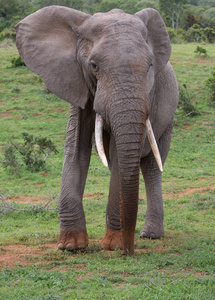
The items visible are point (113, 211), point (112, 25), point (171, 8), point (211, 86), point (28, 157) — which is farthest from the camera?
point (171, 8)

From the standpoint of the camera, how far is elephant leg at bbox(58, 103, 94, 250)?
485cm

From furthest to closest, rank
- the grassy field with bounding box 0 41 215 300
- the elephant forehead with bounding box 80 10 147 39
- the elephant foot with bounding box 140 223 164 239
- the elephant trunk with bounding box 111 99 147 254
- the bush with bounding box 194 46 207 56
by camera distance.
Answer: the bush with bounding box 194 46 207 56 → the elephant foot with bounding box 140 223 164 239 → the elephant forehead with bounding box 80 10 147 39 → the elephant trunk with bounding box 111 99 147 254 → the grassy field with bounding box 0 41 215 300

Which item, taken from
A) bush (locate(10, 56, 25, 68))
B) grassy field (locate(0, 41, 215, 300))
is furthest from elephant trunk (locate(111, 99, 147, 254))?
bush (locate(10, 56, 25, 68))

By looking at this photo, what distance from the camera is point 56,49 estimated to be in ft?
15.6

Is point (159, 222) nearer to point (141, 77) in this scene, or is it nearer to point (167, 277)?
point (167, 277)

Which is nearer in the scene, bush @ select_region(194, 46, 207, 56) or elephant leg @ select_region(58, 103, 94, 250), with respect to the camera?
elephant leg @ select_region(58, 103, 94, 250)

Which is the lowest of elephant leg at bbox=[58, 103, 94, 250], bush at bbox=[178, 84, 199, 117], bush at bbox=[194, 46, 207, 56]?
bush at bbox=[194, 46, 207, 56]

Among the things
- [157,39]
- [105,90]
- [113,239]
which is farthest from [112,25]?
[113,239]

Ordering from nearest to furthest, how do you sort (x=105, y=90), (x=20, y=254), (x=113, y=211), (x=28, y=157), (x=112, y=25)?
(x=105, y=90) → (x=112, y=25) → (x=113, y=211) → (x=20, y=254) → (x=28, y=157)

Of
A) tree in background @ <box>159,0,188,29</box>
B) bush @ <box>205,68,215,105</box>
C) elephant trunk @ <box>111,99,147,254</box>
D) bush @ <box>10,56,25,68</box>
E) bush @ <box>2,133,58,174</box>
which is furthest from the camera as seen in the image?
tree in background @ <box>159,0,188,29</box>

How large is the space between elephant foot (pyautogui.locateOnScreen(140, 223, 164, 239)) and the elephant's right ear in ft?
5.44

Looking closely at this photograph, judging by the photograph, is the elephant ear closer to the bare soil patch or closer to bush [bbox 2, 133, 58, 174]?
the bare soil patch

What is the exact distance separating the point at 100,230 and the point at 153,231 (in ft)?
1.99

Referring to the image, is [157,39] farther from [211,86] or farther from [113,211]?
[211,86]
